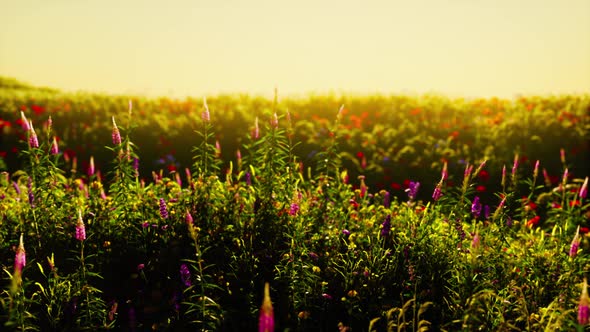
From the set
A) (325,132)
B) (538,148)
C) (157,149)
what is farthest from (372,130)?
(157,149)

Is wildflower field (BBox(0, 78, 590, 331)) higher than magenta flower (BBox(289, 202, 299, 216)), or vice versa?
magenta flower (BBox(289, 202, 299, 216))

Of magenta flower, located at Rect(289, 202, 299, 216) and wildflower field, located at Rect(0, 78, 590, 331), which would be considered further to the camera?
magenta flower, located at Rect(289, 202, 299, 216)

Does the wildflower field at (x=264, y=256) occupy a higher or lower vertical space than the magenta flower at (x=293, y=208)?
lower

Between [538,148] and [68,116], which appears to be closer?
[538,148]

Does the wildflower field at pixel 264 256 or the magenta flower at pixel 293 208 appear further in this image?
the magenta flower at pixel 293 208

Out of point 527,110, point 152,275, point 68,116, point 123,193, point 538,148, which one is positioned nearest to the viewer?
point 152,275

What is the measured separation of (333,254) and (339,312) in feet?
1.83

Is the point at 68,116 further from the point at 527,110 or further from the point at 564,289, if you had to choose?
the point at 564,289

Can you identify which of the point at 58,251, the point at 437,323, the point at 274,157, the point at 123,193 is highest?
the point at 274,157

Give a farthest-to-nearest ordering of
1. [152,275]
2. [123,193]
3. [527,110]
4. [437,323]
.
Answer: [527,110]
[123,193]
[152,275]
[437,323]

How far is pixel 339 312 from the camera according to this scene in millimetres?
3881

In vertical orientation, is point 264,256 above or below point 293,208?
below

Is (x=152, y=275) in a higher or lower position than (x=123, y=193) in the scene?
lower

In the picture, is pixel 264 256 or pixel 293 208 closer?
pixel 264 256
